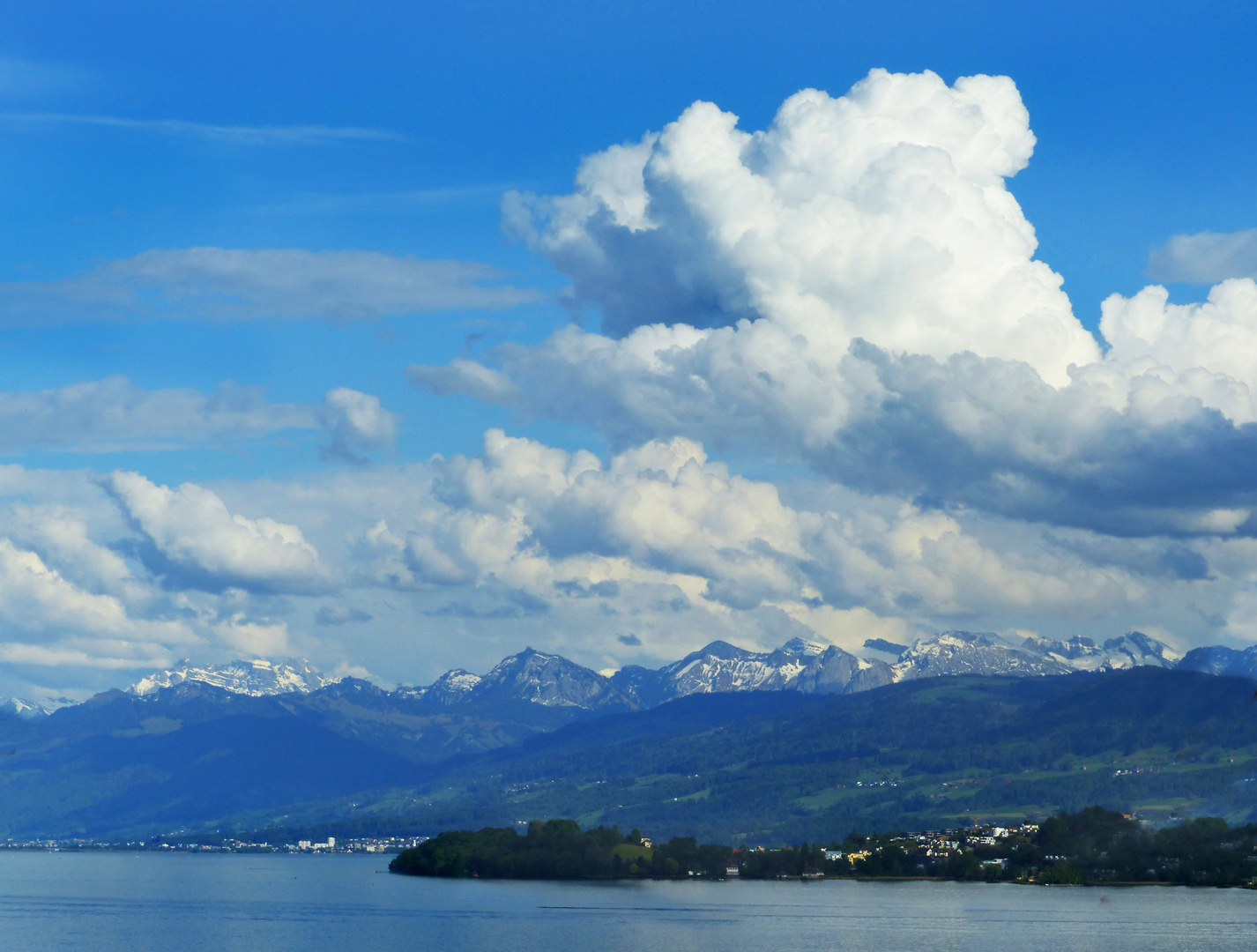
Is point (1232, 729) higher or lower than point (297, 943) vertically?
higher

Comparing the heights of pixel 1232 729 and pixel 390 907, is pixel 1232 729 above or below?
above

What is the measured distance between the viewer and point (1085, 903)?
186 m

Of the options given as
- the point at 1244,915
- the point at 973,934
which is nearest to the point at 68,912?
the point at 973,934

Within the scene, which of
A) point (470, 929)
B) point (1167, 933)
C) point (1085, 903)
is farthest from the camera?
point (1085, 903)

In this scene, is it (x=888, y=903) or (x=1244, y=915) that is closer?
(x=1244, y=915)

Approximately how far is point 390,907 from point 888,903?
2577 inches

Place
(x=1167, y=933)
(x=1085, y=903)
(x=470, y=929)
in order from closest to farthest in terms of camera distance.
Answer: (x=1167, y=933), (x=470, y=929), (x=1085, y=903)

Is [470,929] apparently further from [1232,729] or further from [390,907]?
[1232,729]

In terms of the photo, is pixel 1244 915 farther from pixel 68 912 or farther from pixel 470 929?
pixel 68 912

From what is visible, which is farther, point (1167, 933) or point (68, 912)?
point (68, 912)

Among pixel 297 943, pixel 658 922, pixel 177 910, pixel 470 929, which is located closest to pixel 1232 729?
pixel 658 922

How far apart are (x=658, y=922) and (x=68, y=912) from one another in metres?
80.3

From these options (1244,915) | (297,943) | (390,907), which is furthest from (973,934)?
(390,907)

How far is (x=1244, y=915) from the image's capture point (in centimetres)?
15575
